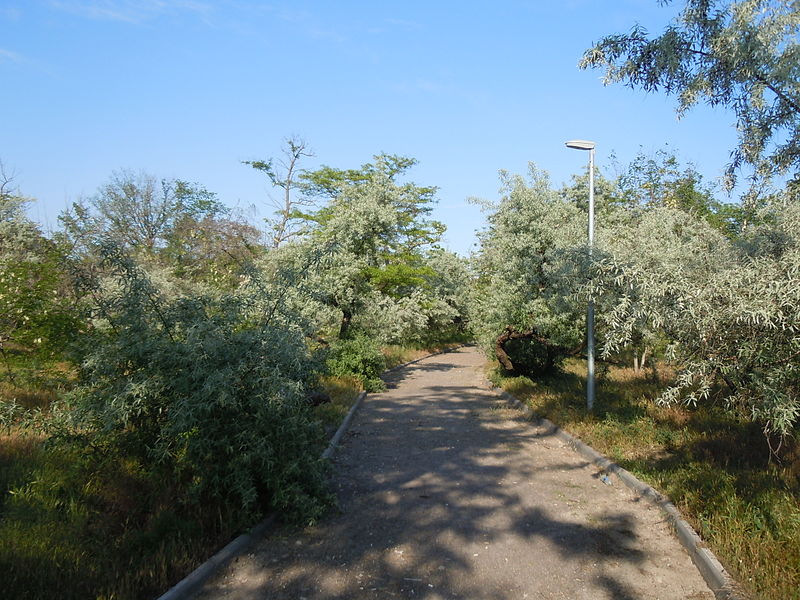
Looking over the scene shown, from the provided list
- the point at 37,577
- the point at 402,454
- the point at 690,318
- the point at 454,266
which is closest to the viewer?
the point at 37,577

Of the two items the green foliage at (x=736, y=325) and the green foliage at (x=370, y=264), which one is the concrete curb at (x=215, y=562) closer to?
the green foliage at (x=736, y=325)

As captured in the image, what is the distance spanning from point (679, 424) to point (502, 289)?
6.48 m

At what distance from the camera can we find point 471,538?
547 centimetres

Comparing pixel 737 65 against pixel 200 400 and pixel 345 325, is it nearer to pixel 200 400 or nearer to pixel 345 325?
pixel 200 400

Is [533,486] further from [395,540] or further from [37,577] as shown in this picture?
[37,577]

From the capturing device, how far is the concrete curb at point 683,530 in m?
4.24

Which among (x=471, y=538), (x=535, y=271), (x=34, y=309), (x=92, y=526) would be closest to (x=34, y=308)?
(x=34, y=309)

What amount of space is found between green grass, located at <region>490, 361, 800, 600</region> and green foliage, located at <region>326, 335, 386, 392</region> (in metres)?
5.58

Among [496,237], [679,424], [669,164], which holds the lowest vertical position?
[679,424]

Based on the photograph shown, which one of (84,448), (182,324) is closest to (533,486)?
(182,324)

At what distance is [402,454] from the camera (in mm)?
8992

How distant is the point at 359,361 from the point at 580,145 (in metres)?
9.33

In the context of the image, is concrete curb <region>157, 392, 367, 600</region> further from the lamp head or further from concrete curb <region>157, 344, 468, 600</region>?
the lamp head

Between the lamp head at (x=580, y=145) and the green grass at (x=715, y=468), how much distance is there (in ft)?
18.7
